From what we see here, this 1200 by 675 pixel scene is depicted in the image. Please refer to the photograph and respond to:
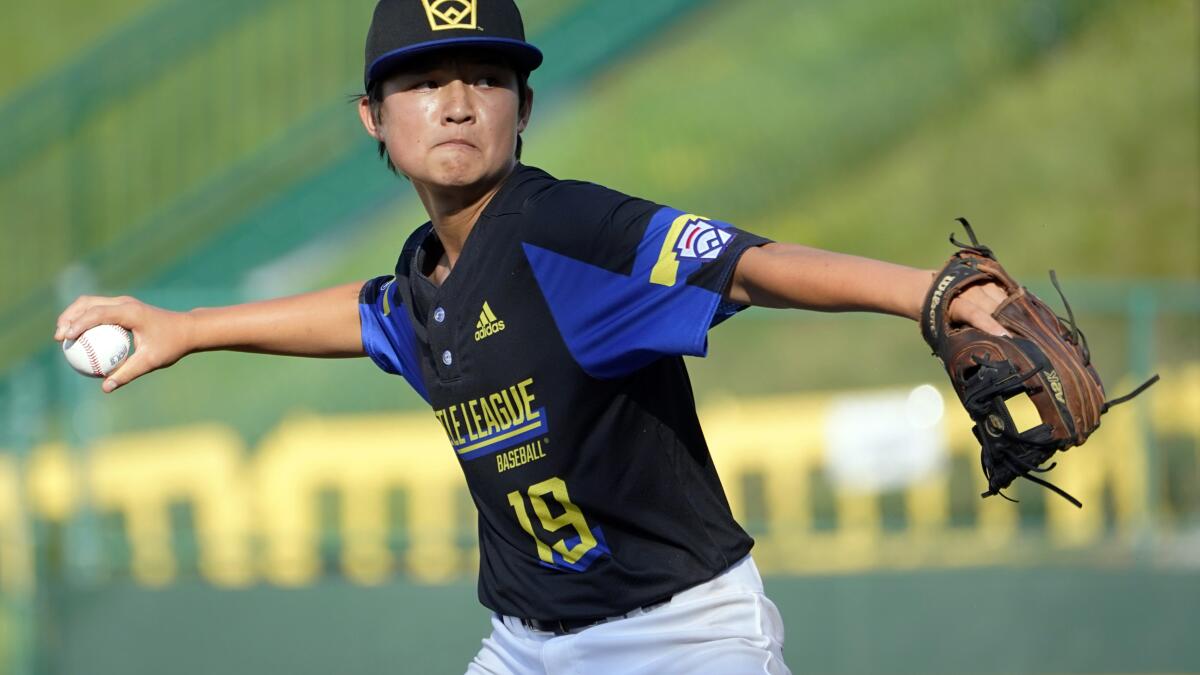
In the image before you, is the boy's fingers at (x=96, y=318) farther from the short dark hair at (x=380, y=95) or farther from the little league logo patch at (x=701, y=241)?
the little league logo patch at (x=701, y=241)

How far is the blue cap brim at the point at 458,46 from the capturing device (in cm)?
363

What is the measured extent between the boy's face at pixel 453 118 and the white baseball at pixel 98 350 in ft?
A: 2.91

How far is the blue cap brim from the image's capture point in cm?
363

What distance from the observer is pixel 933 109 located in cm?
1529

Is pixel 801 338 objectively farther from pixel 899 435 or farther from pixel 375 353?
pixel 375 353

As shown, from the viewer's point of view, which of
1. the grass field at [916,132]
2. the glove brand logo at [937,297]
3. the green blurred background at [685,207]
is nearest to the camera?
the glove brand logo at [937,297]

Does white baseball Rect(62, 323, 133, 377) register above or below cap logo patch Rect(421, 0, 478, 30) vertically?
below

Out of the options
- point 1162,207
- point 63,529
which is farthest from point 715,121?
point 63,529

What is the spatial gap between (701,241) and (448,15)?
35.1 inches

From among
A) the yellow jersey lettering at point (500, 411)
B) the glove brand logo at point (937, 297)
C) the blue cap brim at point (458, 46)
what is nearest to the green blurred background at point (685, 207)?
the yellow jersey lettering at point (500, 411)

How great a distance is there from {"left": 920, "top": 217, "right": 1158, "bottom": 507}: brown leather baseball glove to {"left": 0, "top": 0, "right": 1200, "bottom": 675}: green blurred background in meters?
6.20

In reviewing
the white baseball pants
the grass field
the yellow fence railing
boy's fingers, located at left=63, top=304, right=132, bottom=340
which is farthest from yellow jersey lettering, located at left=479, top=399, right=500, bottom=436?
the grass field

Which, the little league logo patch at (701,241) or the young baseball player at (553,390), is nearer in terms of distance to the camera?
the little league logo patch at (701,241)

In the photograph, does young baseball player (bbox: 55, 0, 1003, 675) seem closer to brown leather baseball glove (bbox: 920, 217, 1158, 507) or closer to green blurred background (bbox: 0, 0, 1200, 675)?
brown leather baseball glove (bbox: 920, 217, 1158, 507)
